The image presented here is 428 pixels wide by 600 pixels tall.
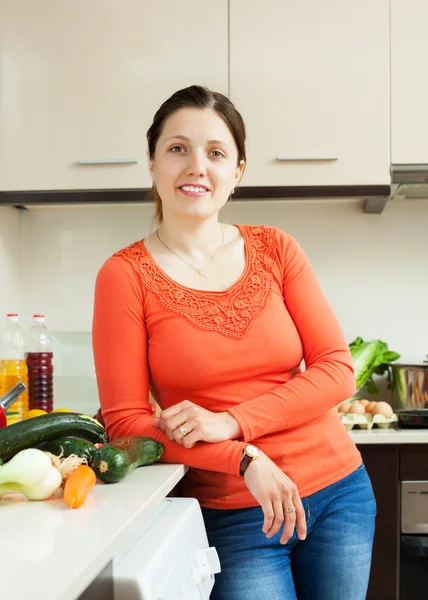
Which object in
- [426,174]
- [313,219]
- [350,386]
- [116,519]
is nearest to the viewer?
[116,519]

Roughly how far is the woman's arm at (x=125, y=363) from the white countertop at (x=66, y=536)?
144 millimetres

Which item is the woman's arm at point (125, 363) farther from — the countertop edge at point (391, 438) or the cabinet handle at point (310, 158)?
the cabinet handle at point (310, 158)

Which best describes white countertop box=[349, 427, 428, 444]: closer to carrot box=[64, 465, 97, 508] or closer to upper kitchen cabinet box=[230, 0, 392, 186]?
upper kitchen cabinet box=[230, 0, 392, 186]

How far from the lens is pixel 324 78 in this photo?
7.30 ft

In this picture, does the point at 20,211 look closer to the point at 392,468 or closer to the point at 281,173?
the point at 281,173

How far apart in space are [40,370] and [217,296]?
3.72 ft

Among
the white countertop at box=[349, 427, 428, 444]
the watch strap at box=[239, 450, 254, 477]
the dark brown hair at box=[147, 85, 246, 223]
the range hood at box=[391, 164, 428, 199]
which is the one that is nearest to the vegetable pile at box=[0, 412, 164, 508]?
the watch strap at box=[239, 450, 254, 477]

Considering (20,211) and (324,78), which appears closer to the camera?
(324,78)

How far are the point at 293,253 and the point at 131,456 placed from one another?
520 millimetres

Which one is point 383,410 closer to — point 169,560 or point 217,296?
point 217,296

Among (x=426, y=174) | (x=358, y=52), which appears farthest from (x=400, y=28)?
(x=426, y=174)

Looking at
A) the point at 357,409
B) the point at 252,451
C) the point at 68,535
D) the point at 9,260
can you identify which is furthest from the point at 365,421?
the point at 68,535

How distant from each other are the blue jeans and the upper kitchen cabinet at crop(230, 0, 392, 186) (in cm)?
120

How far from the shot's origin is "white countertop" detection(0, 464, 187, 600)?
603mm
